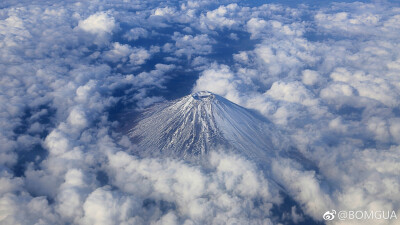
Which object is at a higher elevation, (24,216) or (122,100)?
(24,216)

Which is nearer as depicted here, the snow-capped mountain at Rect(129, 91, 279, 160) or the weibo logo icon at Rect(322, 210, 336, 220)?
the weibo logo icon at Rect(322, 210, 336, 220)

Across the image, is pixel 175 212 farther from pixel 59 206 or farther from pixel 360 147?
pixel 360 147

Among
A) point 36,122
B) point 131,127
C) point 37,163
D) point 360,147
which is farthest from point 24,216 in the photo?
point 360,147

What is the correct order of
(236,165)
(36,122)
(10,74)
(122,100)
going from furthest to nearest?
(122,100) < (10,74) < (36,122) < (236,165)

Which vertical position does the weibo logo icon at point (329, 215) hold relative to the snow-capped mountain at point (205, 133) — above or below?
below

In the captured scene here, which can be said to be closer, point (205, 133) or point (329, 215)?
point (329, 215)

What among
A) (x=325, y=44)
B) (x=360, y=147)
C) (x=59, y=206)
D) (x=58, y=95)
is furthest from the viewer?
(x=325, y=44)

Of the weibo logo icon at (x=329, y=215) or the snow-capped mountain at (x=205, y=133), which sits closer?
the weibo logo icon at (x=329, y=215)

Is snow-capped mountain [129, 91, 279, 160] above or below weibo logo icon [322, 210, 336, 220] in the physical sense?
above
